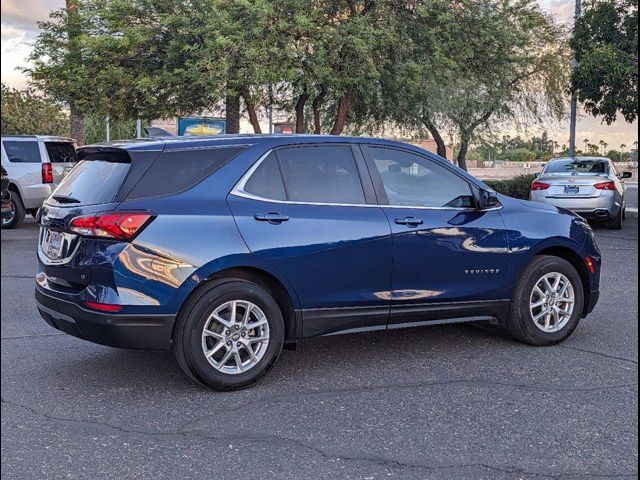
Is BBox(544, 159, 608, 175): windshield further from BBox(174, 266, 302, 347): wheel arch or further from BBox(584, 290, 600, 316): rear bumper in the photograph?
BBox(174, 266, 302, 347): wheel arch

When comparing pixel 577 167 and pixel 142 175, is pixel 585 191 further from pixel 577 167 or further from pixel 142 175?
pixel 142 175

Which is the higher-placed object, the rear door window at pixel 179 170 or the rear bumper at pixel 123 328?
the rear door window at pixel 179 170

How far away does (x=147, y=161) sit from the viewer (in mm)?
4918

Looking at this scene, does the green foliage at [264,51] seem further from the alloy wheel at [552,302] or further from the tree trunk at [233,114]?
the alloy wheel at [552,302]

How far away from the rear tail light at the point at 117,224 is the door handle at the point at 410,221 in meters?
1.80

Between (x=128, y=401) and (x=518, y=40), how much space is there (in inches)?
800

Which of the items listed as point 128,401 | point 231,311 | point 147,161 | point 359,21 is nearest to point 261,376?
point 231,311

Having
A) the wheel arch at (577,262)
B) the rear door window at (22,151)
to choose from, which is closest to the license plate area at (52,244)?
the wheel arch at (577,262)

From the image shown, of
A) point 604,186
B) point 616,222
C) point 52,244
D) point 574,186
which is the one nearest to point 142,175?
point 52,244

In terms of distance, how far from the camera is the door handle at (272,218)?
5035 mm

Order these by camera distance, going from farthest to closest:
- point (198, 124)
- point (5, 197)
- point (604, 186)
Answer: point (198, 124), point (604, 186), point (5, 197)

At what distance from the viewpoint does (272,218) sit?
5.07m

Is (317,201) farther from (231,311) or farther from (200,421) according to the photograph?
(200,421)

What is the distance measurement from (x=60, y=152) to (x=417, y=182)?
12.4 metres
